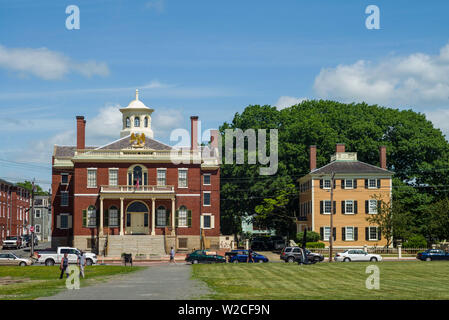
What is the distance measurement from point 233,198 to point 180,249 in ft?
41.9

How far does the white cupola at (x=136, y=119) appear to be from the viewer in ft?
295

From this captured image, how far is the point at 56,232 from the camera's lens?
→ 84500 mm

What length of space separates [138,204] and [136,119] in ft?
45.8

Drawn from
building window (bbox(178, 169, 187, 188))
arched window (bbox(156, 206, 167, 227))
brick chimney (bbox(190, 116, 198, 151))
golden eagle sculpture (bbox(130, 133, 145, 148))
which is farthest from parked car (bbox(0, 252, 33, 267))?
brick chimney (bbox(190, 116, 198, 151))

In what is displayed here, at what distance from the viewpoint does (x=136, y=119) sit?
90438mm

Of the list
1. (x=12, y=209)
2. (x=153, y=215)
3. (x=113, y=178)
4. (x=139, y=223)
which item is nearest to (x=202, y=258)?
(x=153, y=215)

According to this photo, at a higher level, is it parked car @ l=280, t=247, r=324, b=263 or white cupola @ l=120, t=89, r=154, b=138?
white cupola @ l=120, t=89, r=154, b=138

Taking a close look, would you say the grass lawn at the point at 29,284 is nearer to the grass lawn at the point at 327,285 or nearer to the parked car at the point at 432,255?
the grass lawn at the point at 327,285

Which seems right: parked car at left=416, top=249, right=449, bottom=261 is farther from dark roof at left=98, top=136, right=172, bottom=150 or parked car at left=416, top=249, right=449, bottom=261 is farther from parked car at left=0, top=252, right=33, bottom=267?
parked car at left=0, top=252, right=33, bottom=267

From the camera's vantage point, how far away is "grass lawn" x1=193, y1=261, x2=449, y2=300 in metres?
29.5

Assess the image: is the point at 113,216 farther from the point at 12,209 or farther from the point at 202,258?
the point at 12,209

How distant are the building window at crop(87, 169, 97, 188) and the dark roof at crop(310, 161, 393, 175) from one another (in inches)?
987
